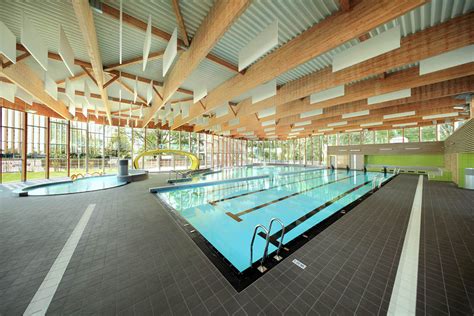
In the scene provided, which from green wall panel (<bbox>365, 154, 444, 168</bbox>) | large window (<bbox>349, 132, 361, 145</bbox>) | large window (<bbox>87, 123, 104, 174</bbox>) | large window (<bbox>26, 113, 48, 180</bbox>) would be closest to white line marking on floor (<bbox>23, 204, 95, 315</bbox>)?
large window (<bbox>26, 113, 48, 180</bbox>)

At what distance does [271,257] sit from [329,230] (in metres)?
1.56

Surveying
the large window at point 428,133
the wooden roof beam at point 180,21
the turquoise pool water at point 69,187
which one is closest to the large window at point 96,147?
the turquoise pool water at point 69,187

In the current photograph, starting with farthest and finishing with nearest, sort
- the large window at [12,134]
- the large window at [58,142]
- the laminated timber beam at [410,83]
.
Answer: the large window at [58,142], the large window at [12,134], the laminated timber beam at [410,83]

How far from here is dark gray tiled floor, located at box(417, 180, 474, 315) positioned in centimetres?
164

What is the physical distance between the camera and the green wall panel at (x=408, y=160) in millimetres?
12453

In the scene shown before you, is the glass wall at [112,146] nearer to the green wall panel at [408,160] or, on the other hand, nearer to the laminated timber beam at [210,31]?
the green wall panel at [408,160]

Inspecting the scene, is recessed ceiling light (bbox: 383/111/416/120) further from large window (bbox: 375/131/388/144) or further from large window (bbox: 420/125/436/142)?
large window (bbox: 420/125/436/142)

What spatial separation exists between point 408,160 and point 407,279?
17.2 m

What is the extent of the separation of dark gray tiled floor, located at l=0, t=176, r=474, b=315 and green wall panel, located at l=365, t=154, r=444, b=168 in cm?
1376

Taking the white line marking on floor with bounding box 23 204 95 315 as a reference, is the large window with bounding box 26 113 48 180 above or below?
above

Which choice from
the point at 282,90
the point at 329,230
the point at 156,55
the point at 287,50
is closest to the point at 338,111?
the point at 282,90

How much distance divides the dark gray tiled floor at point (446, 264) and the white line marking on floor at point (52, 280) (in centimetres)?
364

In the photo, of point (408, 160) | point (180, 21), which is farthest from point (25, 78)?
point (408, 160)

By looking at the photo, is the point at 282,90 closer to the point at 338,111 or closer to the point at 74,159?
the point at 338,111
